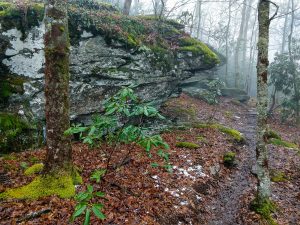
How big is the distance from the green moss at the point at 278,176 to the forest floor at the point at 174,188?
0.09 metres

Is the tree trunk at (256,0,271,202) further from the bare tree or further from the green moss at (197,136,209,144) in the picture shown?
the green moss at (197,136,209,144)

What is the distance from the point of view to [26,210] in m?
4.72

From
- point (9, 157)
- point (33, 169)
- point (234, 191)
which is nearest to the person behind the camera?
point (33, 169)

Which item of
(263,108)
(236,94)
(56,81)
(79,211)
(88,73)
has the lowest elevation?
(79,211)

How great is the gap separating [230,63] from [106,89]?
31.7 metres

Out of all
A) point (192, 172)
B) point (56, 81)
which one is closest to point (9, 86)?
point (56, 81)

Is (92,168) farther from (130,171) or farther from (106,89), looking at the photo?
(106,89)

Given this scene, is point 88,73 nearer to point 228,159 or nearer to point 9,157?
point 9,157

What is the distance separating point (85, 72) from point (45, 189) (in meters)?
5.62

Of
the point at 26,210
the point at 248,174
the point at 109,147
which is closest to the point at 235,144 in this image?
the point at 248,174

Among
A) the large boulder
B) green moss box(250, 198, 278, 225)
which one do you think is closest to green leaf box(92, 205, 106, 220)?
green moss box(250, 198, 278, 225)

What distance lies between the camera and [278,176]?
899cm

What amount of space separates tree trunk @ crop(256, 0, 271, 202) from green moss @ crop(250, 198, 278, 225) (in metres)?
0.09

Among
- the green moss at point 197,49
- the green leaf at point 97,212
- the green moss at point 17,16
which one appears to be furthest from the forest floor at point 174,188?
the green moss at point 197,49
